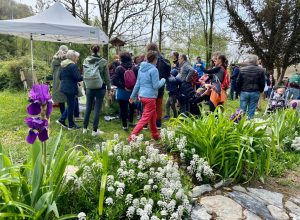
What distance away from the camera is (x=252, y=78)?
6836 millimetres

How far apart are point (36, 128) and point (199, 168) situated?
6.30 ft

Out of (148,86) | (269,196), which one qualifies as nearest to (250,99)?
(148,86)

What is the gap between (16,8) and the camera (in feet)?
75.8

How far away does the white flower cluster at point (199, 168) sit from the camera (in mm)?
3652

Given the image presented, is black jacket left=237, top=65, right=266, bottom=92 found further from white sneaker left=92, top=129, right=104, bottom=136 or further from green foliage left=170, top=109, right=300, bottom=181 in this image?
white sneaker left=92, top=129, right=104, bottom=136

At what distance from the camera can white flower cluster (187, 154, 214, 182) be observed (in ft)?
12.0

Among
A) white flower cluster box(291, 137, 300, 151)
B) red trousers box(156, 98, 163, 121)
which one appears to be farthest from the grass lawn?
white flower cluster box(291, 137, 300, 151)

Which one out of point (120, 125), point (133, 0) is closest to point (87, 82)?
point (120, 125)

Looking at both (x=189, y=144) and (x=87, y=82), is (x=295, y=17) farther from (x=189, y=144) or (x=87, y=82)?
(x=189, y=144)

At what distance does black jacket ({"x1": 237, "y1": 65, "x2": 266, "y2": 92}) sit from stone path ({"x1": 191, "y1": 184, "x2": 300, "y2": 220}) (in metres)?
3.31

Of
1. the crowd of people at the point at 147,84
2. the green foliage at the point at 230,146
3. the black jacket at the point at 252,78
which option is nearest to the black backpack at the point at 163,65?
the crowd of people at the point at 147,84

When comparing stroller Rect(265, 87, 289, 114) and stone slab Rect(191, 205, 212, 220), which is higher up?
stroller Rect(265, 87, 289, 114)

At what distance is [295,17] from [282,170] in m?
15.7

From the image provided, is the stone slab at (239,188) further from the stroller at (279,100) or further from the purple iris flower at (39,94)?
the stroller at (279,100)
